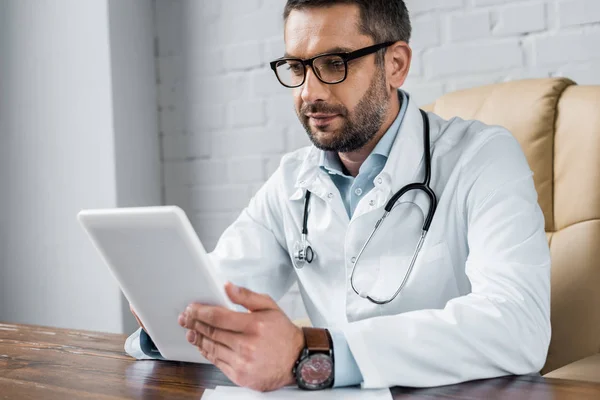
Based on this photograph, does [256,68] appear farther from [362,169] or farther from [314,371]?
[314,371]

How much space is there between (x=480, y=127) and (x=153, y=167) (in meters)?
1.39

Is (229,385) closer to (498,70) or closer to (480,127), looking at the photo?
(480,127)

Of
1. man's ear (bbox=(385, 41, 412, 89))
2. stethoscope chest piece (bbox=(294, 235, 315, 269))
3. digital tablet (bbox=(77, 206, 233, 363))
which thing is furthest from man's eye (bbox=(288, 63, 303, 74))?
digital tablet (bbox=(77, 206, 233, 363))

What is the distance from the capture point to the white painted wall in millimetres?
2342

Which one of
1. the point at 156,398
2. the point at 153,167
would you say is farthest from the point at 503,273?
the point at 153,167

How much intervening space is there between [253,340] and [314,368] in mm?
87

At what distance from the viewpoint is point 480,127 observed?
1383 millimetres

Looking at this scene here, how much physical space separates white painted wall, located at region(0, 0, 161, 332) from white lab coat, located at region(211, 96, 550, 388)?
924 mm

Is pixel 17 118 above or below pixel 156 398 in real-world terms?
above

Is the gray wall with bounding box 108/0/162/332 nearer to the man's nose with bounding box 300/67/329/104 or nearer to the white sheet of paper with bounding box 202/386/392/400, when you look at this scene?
the man's nose with bounding box 300/67/329/104

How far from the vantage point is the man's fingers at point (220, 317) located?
896mm

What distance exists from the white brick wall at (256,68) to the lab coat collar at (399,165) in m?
0.56

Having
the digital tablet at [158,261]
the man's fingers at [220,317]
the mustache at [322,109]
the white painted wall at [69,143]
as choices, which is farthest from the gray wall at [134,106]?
the man's fingers at [220,317]

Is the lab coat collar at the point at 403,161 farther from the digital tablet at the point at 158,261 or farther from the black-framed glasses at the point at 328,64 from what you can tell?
the digital tablet at the point at 158,261
